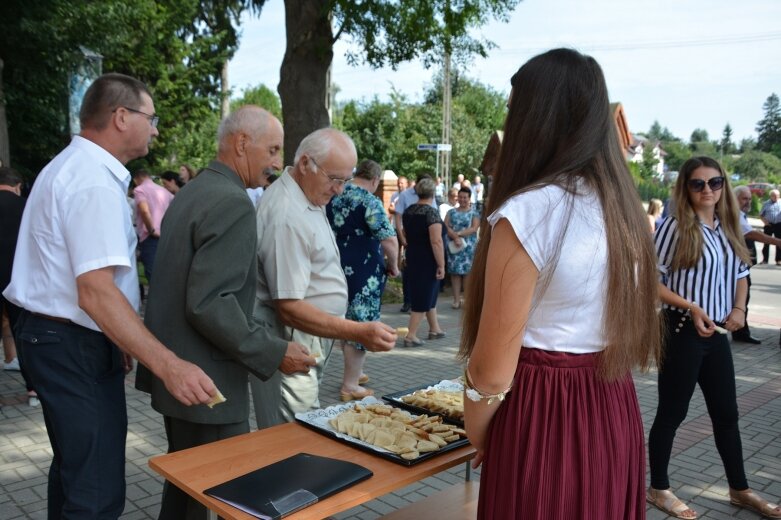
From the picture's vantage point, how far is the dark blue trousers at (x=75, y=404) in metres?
2.35

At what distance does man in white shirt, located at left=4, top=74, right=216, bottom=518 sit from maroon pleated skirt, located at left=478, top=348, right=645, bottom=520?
99 cm

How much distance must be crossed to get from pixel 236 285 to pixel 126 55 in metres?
18.5

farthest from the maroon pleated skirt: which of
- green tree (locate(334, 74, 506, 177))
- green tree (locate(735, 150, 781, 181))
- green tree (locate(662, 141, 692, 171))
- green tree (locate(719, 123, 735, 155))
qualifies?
green tree (locate(719, 123, 735, 155))

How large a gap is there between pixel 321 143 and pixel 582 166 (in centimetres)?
150

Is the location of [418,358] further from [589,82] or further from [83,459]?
[589,82]

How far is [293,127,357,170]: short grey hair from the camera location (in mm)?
2947

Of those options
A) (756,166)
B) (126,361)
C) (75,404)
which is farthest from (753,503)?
(756,166)

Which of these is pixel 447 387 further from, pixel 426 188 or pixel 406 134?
pixel 406 134

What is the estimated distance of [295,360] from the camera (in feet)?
8.10

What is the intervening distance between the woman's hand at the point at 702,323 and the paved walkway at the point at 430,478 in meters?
0.80

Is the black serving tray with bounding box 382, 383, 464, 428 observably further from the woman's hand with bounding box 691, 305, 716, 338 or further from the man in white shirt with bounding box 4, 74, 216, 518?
the woman's hand with bounding box 691, 305, 716, 338

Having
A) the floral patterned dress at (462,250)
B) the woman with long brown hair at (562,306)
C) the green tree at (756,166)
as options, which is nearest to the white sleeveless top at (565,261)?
the woman with long brown hair at (562,306)

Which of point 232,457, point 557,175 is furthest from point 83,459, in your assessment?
point 557,175

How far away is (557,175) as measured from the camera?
1.71 m
